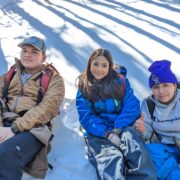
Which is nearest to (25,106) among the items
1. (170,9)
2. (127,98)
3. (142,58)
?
(127,98)

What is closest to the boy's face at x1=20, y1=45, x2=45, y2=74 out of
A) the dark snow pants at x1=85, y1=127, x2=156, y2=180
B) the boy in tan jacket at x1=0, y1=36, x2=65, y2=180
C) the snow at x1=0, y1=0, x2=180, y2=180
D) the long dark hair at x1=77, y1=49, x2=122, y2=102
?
the boy in tan jacket at x1=0, y1=36, x2=65, y2=180

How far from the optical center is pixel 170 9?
684cm

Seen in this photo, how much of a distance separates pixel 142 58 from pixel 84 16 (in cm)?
235

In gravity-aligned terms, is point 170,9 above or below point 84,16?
above

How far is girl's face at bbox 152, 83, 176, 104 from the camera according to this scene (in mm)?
2992

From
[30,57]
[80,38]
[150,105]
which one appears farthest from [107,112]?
[80,38]

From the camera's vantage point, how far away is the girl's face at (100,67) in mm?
3176

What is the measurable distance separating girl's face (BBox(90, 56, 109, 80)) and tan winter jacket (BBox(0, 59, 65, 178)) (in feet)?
1.14

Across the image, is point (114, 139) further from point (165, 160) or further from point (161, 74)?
point (161, 74)

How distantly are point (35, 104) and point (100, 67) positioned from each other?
0.70 metres

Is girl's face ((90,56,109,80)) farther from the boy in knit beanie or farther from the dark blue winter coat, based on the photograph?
the boy in knit beanie

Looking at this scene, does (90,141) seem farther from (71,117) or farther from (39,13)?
(39,13)

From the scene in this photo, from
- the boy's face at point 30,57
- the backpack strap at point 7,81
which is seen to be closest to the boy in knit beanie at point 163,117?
the boy's face at point 30,57

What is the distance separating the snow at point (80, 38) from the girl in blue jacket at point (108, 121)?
252mm
